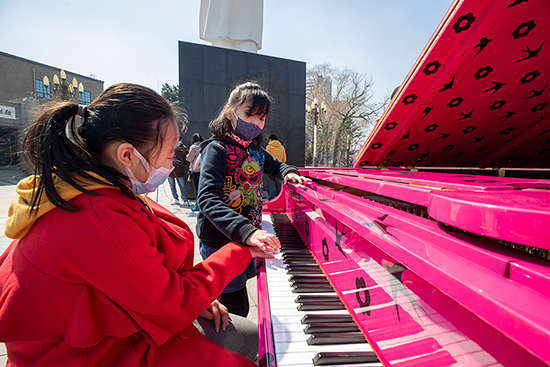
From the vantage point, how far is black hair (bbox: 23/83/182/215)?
77 centimetres

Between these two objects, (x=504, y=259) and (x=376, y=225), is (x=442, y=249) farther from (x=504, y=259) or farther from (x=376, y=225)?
(x=376, y=225)

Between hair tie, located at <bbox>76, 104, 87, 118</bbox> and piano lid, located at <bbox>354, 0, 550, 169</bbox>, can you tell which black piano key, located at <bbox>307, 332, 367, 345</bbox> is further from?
piano lid, located at <bbox>354, 0, 550, 169</bbox>

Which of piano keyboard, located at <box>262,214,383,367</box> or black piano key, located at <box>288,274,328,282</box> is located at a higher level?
black piano key, located at <box>288,274,328,282</box>

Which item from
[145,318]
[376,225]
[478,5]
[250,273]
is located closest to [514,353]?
[376,225]

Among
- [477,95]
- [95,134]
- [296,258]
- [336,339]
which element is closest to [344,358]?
[336,339]

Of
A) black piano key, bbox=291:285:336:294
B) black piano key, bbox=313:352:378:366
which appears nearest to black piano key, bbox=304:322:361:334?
black piano key, bbox=313:352:378:366

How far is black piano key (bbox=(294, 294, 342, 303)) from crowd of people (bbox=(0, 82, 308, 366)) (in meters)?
0.35

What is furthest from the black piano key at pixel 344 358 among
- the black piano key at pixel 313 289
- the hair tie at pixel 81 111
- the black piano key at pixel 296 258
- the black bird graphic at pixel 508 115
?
the black bird graphic at pixel 508 115

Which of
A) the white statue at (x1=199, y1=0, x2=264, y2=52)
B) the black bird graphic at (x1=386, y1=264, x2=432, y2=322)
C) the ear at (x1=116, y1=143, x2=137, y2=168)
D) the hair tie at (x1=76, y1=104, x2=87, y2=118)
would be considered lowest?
the black bird graphic at (x1=386, y1=264, x2=432, y2=322)

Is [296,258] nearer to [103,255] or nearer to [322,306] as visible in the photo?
[322,306]

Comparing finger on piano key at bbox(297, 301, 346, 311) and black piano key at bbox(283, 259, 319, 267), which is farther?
black piano key at bbox(283, 259, 319, 267)

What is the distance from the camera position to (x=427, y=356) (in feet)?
2.18

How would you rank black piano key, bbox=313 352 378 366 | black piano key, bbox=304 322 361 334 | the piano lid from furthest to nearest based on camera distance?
the piano lid
black piano key, bbox=304 322 361 334
black piano key, bbox=313 352 378 366

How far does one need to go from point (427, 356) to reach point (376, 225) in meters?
0.38
